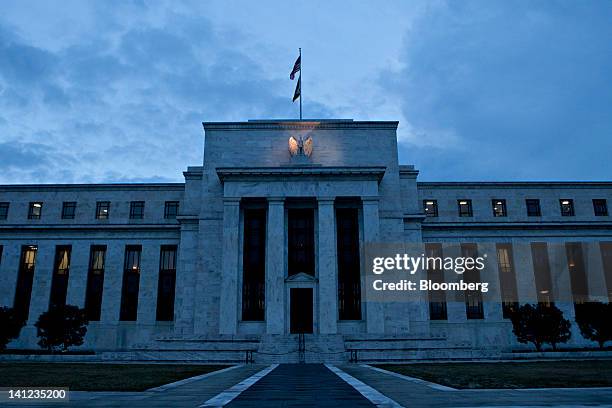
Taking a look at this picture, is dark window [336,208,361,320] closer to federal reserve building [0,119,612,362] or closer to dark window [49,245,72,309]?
federal reserve building [0,119,612,362]

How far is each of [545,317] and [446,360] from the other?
12505 mm

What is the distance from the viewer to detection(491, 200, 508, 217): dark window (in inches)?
2179

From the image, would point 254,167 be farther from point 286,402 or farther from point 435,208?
point 286,402

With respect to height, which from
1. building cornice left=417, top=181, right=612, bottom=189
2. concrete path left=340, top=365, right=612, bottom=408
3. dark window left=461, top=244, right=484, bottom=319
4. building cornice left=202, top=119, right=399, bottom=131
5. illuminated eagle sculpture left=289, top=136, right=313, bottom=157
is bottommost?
concrete path left=340, top=365, right=612, bottom=408

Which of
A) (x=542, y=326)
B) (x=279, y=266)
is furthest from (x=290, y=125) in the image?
(x=542, y=326)

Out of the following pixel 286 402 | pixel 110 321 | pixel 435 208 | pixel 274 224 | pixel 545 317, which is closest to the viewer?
pixel 286 402

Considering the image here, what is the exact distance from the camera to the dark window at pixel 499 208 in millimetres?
55344

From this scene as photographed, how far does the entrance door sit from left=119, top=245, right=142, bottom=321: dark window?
57.4 feet

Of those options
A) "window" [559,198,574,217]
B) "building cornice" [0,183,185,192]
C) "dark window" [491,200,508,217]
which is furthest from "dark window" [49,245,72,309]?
"window" [559,198,574,217]

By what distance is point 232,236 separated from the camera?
4747cm

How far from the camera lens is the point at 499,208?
182 feet

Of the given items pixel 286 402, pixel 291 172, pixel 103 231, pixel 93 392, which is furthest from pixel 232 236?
pixel 286 402

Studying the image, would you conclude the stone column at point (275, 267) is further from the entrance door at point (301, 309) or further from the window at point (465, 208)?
the window at point (465, 208)

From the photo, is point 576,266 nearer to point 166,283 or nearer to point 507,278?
point 507,278
